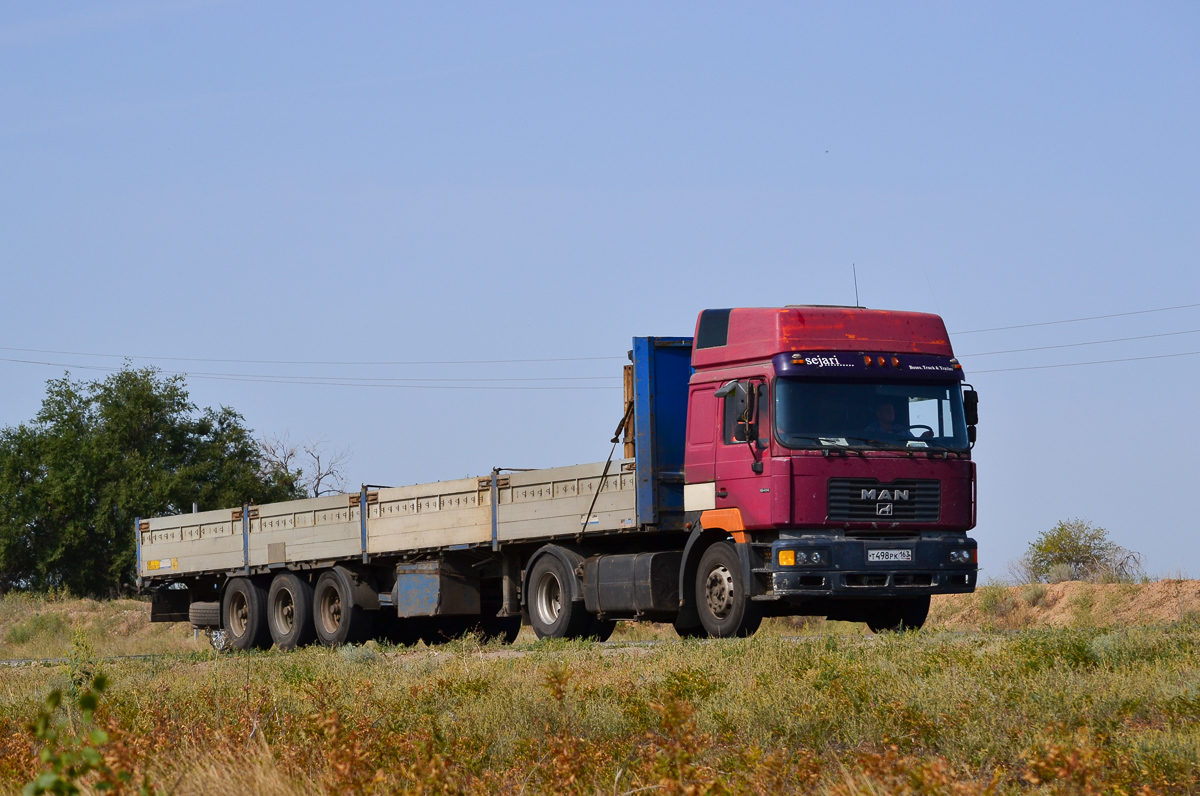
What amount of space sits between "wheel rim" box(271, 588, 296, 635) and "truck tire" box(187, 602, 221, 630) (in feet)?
6.19

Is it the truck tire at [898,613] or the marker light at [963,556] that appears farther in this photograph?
the truck tire at [898,613]

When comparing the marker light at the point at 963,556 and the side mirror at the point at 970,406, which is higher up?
the side mirror at the point at 970,406

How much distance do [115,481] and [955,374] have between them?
40382mm

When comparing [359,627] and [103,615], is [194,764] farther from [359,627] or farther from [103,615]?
[103,615]

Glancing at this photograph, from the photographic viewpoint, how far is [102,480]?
165 feet

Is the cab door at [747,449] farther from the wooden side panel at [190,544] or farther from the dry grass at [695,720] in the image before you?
the wooden side panel at [190,544]

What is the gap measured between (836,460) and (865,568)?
3.83 feet

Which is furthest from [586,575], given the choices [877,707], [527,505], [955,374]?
[877,707]

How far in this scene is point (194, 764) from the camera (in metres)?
7.02

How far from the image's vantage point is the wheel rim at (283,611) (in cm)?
2256

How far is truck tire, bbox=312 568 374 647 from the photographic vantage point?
68.1ft

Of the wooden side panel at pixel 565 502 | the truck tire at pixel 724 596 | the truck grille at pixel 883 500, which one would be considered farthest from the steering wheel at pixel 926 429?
the wooden side panel at pixel 565 502

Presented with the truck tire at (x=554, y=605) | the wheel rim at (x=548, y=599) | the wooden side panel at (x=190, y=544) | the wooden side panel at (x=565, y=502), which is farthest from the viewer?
the wooden side panel at (x=190, y=544)

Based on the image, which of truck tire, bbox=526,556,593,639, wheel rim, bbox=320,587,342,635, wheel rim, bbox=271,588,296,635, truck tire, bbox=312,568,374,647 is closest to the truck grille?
truck tire, bbox=526,556,593,639
